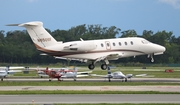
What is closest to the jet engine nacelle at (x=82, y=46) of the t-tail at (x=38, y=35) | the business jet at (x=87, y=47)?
the business jet at (x=87, y=47)

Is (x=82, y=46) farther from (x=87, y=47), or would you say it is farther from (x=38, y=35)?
(x=38, y=35)

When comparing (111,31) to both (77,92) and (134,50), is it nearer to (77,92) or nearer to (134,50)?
(134,50)

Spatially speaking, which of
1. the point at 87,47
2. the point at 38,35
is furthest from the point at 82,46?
the point at 38,35

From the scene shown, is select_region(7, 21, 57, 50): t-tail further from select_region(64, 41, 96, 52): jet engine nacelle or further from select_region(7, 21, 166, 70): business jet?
select_region(64, 41, 96, 52): jet engine nacelle

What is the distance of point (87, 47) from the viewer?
46.5 meters

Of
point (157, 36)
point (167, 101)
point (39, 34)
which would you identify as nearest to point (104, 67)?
point (39, 34)

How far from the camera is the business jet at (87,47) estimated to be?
150 ft

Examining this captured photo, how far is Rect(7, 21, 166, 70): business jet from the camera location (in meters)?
45.7

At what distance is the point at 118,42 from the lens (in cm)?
4797

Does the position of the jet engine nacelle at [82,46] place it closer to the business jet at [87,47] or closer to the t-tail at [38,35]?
the business jet at [87,47]

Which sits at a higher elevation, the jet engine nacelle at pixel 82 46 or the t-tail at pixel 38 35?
the t-tail at pixel 38 35

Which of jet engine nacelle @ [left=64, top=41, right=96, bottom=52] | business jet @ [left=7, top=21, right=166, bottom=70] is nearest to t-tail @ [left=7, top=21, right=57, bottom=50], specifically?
business jet @ [left=7, top=21, right=166, bottom=70]

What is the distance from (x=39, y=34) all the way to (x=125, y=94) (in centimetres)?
2090

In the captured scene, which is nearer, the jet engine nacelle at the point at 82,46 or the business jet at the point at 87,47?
the business jet at the point at 87,47
